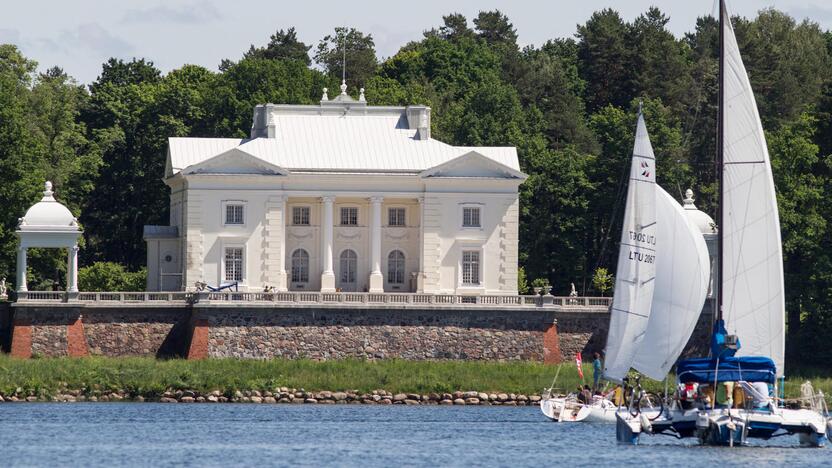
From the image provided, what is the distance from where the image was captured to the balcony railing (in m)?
92.6

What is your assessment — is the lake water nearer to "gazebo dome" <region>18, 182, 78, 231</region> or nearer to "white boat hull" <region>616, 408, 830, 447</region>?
"white boat hull" <region>616, 408, 830, 447</region>

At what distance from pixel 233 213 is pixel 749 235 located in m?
38.2

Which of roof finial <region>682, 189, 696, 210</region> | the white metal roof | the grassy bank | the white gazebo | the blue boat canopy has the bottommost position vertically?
the grassy bank

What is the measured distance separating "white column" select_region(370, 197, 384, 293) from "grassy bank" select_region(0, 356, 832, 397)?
7520mm

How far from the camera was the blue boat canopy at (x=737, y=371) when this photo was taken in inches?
2437

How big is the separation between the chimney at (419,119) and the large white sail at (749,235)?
3842cm

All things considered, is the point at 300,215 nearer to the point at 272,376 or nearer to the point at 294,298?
the point at 294,298

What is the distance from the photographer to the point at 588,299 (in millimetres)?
96062

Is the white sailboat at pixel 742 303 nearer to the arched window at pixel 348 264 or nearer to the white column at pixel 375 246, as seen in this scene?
the white column at pixel 375 246

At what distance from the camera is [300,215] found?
10006 centimetres

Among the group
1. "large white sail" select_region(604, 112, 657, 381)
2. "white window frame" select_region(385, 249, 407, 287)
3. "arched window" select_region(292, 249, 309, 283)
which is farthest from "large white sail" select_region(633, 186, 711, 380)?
"arched window" select_region(292, 249, 309, 283)

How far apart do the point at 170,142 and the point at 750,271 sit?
1722 inches

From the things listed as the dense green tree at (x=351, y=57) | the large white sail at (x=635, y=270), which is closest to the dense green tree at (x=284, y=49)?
the dense green tree at (x=351, y=57)

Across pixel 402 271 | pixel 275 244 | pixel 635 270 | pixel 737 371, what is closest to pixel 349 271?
pixel 402 271
